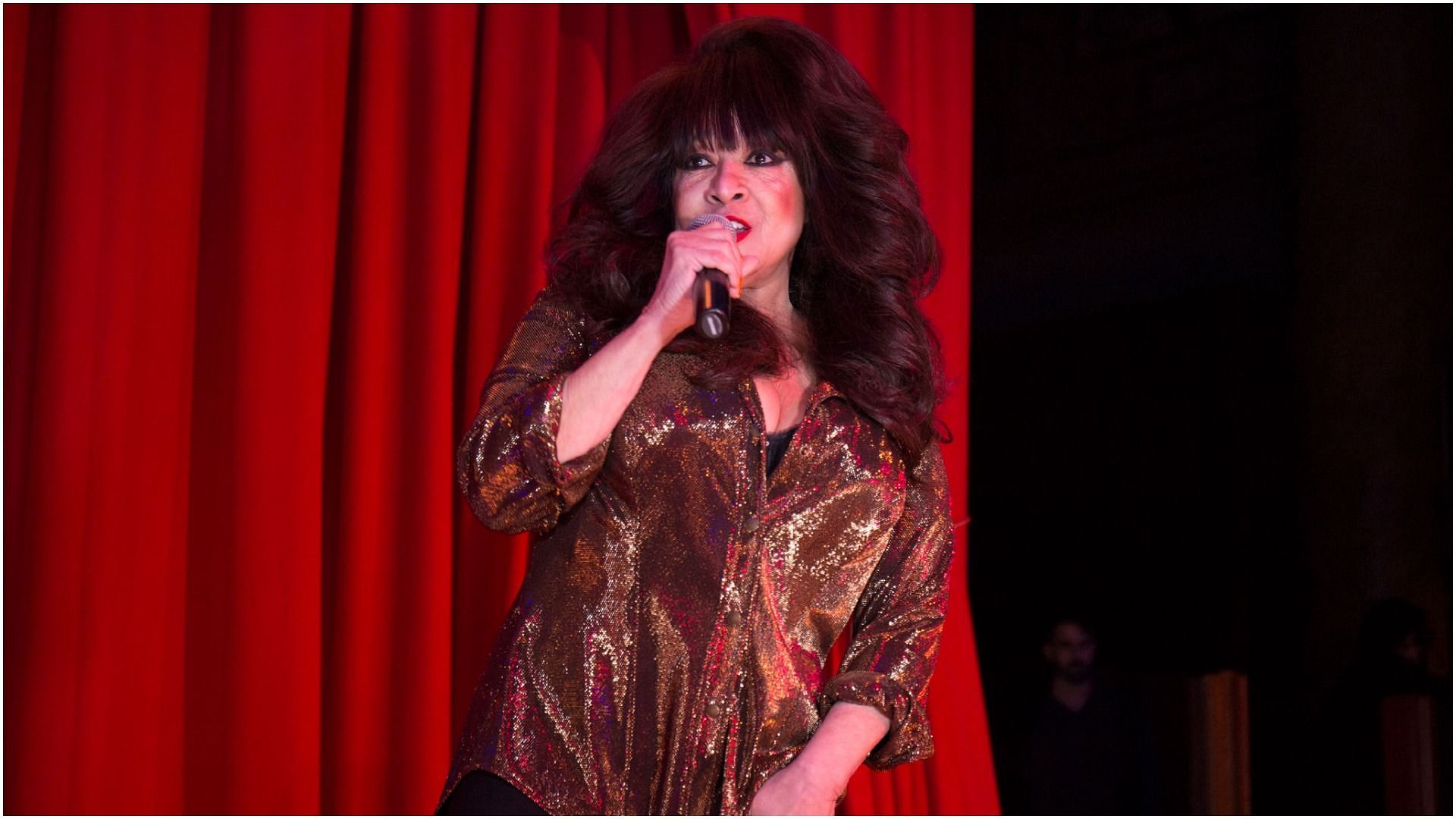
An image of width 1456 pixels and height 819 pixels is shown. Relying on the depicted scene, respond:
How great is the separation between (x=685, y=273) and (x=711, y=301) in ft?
0.20

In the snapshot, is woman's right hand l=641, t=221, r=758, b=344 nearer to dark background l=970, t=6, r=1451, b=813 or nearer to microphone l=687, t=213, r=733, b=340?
microphone l=687, t=213, r=733, b=340

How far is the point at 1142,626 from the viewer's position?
17.7 ft

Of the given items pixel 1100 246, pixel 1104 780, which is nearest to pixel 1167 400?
pixel 1100 246

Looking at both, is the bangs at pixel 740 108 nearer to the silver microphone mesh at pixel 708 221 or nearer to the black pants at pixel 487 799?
the silver microphone mesh at pixel 708 221

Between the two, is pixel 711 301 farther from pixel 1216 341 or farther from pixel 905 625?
Answer: pixel 1216 341

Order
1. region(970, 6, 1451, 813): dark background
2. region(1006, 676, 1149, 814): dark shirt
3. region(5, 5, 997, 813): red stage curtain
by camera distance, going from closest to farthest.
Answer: region(5, 5, 997, 813): red stage curtain < region(1006, 676, 1149, 814): dark shirt < region(970, 6, 1451, 813): dark background

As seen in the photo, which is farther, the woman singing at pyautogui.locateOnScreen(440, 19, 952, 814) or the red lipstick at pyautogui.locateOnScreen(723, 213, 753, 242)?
the red lipstick at pyautogui.locateOnScreen(723, 213, 753, 242)

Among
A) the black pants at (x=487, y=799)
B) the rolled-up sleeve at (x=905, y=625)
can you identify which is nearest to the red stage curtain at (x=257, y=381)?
the rolled-up sleeve at (x=905, y=625)

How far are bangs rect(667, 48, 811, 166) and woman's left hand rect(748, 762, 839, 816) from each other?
60 centimetres

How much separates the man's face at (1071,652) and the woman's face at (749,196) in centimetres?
280

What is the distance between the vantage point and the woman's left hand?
3.70 feet

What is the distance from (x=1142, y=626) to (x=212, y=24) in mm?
4361

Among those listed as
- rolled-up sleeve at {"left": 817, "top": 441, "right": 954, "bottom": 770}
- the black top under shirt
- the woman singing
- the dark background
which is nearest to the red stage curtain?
the woman singing

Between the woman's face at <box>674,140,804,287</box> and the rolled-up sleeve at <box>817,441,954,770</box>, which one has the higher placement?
the woman's face at <box>674,140,804,287</box>
